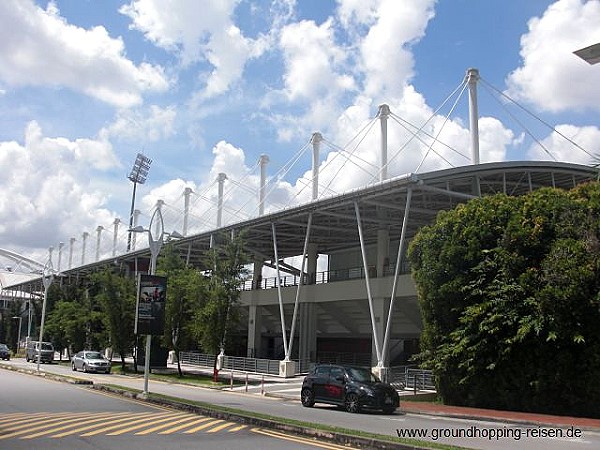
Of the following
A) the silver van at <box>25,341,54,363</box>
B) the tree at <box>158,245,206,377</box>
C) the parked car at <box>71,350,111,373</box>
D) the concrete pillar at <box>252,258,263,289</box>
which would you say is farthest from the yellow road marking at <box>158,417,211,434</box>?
the silver van at <box>25,341,54,363</box>

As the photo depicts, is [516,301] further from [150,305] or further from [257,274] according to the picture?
[257,274]

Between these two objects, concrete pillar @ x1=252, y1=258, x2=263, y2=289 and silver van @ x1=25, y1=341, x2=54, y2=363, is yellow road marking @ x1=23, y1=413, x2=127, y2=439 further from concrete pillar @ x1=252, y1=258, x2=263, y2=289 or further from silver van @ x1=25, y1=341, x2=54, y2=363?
silver van @ x1=25, y1=341, x2=54, y2=363

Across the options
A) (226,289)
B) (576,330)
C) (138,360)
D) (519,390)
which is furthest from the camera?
(138,360)

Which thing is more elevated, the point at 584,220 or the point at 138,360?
the point at 584,220

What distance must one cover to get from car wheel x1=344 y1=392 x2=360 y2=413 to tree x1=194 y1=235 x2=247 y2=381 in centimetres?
1756

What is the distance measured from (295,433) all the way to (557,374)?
1079 cm

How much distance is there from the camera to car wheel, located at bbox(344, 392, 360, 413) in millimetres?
21239

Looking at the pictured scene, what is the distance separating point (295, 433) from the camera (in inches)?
559

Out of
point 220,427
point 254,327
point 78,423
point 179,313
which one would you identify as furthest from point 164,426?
point 254,327

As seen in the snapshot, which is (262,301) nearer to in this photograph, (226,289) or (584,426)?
(226,289)

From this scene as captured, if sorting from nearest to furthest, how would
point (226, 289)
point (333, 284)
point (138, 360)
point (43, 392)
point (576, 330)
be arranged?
point (576, 330) < point (43, 392) < point (226, 289) < point (333, 284) < point (138, 360)

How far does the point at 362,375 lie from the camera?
22.3m

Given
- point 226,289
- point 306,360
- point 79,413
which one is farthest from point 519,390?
point 306,360

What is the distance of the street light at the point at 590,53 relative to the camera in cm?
852
